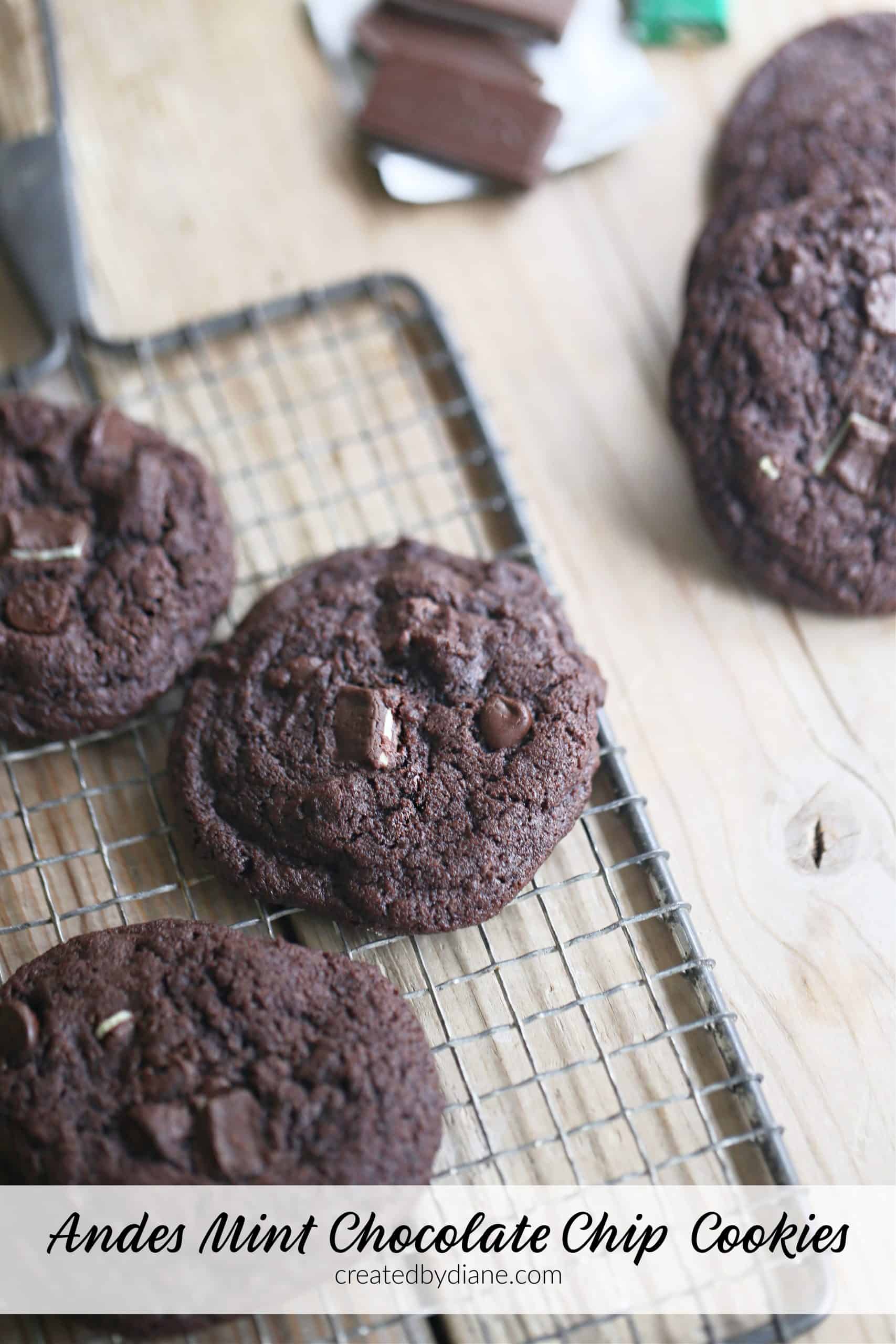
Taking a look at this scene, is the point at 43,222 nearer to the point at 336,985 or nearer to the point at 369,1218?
the point at 336,985

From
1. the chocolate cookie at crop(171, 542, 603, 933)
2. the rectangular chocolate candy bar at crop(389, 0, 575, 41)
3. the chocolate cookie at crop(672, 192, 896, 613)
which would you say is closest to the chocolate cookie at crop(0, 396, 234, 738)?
the chocolate cookie at crop(171, 542, 603, 933)

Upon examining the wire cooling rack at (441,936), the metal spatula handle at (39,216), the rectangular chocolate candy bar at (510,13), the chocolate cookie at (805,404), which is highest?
the rectangular chocolate candy bar at (510,13)

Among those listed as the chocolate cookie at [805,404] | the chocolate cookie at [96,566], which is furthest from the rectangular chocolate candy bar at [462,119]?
the chocolate cookie at [96,566]

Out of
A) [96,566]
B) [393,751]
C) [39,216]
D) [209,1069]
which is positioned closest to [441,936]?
[393,751]

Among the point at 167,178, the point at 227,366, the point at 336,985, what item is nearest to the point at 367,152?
the point at 167,178

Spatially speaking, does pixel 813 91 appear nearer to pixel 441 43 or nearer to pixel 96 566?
pixel 441 43

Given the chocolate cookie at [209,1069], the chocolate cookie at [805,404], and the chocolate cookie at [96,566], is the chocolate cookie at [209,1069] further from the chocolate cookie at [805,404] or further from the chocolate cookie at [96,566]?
the chocolate cookie at [805,404]

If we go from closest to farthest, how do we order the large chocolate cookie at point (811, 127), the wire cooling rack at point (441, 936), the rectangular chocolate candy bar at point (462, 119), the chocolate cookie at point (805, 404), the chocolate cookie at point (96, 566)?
the wire cooling rack at point (441, 936) → the chocolate cookie at point (96, 566) → the chocolate cookie at point (805, 404) → the large chocolate cookie at point (811, 127) → the rectangular chocolate candy bar at point (462, 119)
